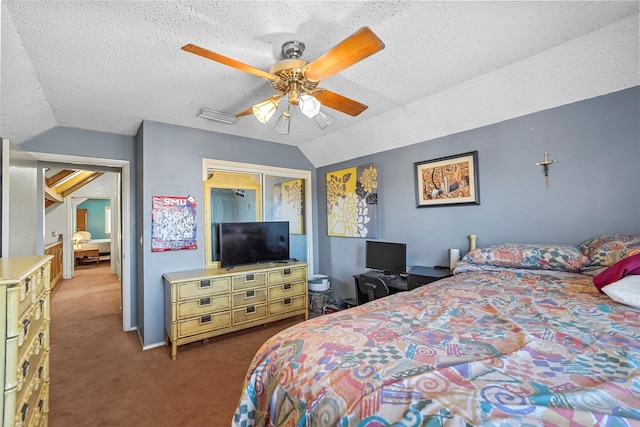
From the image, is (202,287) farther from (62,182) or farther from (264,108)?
(62,182)

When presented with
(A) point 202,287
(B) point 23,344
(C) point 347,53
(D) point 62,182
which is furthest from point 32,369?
(D) point 62,182

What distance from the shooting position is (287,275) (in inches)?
141

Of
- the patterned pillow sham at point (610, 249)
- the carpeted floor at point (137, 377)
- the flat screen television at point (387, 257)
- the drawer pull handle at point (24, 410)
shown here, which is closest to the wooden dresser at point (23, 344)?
the drawer pull handle at point (24, 410)

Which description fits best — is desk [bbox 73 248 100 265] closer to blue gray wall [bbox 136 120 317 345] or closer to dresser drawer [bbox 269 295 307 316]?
blue gray wall [bbox 136 120 317 345]

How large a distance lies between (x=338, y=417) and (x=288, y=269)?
2.88 meters

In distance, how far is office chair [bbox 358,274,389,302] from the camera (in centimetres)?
282

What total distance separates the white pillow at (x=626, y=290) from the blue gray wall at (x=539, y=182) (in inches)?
38.5

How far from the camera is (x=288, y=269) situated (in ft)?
11.8

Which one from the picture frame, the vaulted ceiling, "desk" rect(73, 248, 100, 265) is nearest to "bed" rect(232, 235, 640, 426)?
the picture frame

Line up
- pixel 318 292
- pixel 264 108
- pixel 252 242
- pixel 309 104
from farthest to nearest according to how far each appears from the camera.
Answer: pixel 318 292
pixel 252 242
pixel 264 108
pixel 309 104

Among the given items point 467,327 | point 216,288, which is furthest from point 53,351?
point 467,327

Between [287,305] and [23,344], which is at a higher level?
[23,344]

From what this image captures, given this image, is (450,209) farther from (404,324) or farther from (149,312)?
(149,312)

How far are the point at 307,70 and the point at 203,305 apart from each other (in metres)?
2.53
